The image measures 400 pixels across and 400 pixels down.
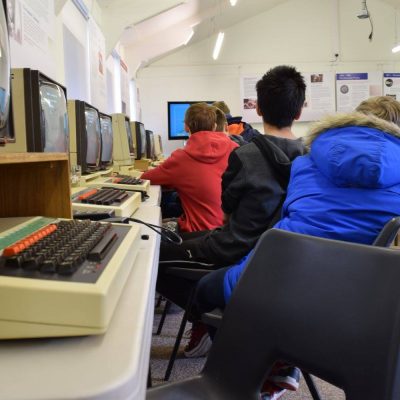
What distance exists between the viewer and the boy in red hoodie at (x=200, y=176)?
2299 mm

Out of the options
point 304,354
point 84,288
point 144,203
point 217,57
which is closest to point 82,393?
point 84,288

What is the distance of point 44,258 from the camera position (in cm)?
57

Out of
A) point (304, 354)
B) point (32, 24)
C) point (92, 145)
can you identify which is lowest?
point (304, 354)

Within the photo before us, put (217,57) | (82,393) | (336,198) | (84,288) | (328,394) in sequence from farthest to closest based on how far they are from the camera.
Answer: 1. (217,57)
2. (328,394)
3. (336,198)
4. (84,288)
5. (82,393)

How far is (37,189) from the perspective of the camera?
108 cm

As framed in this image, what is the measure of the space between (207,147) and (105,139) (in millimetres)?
612

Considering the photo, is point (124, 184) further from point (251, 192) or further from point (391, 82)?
point (391, 82)

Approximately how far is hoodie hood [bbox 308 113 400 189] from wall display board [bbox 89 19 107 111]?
3027 millimetres

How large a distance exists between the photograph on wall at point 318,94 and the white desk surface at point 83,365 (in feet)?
26.2

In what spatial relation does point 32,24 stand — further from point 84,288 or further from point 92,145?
point 84,288

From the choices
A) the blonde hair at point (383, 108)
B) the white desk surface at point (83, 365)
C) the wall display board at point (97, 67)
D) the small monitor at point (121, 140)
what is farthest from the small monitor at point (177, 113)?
the white desk surface at point (83, 365)

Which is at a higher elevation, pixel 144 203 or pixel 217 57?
pixel 217 57

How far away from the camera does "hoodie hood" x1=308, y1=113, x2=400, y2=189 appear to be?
1.07m

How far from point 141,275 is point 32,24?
1.86 meters
